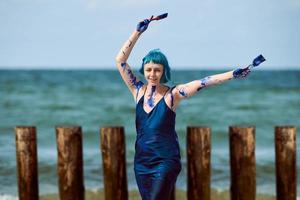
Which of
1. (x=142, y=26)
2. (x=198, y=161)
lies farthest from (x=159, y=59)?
(x=198, y=161)

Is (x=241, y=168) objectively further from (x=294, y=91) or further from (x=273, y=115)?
(x=294, y=91)

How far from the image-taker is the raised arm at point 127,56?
542 cm

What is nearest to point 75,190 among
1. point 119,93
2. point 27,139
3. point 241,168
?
point 27,139

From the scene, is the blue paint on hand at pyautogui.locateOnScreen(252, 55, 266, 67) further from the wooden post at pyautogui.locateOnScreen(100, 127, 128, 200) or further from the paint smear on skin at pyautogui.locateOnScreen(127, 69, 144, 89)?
the wooden post at pyautogui.locateOnScreen(100, 127, 128, 200)

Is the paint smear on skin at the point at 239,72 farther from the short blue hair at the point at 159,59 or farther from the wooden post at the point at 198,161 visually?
the wooden post at the point at 198,161

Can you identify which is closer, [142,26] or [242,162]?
[142,26]

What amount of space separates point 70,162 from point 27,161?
51 centimetres

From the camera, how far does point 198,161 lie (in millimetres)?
7457

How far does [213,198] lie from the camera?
1057cm

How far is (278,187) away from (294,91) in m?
27.7

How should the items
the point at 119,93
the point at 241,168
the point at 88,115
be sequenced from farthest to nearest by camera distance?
1. the point at 119,93
2. the point at 88,115
3. the point at 241,168

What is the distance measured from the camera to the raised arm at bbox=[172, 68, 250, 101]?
514 centimetres

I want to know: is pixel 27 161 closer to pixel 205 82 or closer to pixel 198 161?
pixel 198 161

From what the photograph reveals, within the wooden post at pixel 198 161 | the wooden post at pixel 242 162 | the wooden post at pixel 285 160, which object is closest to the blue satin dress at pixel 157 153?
the wooden post at pixel 198 161
